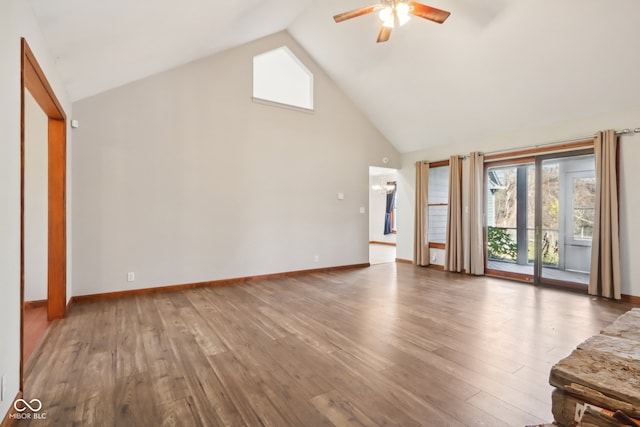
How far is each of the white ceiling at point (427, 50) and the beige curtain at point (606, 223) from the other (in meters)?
0.58

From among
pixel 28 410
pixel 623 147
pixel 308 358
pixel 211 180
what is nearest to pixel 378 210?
pixel 623 147

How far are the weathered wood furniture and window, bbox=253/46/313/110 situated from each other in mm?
5492

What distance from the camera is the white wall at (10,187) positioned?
62.1 inches

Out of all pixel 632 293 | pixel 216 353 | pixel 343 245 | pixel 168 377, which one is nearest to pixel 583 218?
pixel 632 293

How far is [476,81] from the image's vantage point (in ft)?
15.5

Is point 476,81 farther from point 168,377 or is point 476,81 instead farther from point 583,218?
point 168,377

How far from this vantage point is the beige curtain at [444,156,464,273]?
605 cm

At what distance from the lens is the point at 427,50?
4.61 metres

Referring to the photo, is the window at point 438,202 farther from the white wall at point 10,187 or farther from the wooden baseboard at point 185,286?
the white wall at point 10,187

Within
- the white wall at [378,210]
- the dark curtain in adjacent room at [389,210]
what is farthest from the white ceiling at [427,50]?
the white wall at [378,210]

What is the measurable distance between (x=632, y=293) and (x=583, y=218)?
1.16 metres

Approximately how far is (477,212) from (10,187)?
619cm

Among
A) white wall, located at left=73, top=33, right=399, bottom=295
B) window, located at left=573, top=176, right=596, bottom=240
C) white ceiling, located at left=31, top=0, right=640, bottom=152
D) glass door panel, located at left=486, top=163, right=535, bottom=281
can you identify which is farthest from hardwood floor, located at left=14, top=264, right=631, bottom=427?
white ceiling, located at left=31, top=0, right=640, bottom=152

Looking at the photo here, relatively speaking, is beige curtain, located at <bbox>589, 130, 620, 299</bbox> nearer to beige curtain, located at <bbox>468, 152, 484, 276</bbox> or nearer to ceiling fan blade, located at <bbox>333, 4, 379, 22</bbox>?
beige curtain, located at <bbox>468, 152, 484, 276</bbox>
